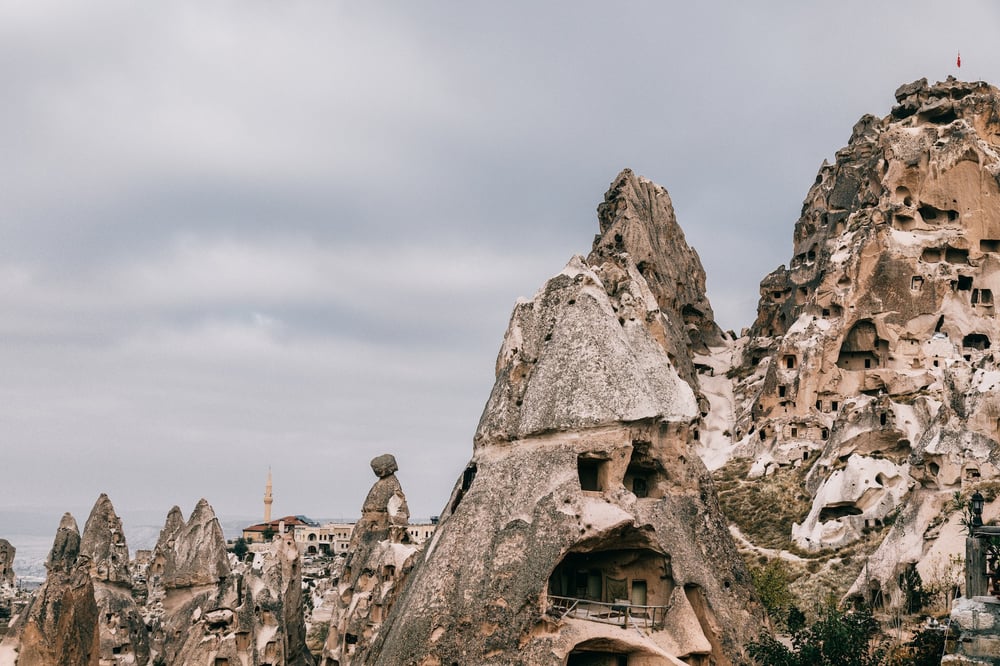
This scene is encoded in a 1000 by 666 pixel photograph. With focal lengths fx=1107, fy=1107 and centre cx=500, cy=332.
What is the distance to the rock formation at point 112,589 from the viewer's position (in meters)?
37.0

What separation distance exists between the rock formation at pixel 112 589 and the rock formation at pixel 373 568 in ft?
23.8

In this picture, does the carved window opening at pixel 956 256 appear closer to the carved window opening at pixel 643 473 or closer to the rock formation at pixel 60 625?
the carved window opening at pixel 643 473

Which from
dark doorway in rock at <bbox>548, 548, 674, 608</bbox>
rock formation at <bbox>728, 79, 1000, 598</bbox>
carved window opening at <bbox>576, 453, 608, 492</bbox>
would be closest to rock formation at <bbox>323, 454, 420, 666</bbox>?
dark doorway in rock at <bbox>548, 548, 674, 608</bbox>

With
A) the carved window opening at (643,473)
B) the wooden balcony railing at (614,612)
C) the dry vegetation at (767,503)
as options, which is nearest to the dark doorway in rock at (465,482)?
the wooden balcony railing at (614,612)

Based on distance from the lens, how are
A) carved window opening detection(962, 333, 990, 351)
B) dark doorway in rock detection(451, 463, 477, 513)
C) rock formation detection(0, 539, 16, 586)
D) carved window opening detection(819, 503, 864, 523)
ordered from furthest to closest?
carved window opening detection(962, 333, 990, 351) < rock formation detection(0, 539, 16, 586) < carved window opening detection(819, 503, 864, 523) < dark doorway in rock detection(451, 463, 477, 513)

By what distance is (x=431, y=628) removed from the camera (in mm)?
19781

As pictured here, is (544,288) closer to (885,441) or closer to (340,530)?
(885,441)

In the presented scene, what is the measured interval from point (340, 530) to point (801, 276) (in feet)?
230

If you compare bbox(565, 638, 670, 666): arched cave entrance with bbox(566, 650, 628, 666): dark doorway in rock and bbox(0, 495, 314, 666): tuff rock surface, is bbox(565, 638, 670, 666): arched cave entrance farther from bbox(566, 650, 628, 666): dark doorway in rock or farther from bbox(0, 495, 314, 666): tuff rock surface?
bbox(0, 495, 314, 666): tuff rock surface

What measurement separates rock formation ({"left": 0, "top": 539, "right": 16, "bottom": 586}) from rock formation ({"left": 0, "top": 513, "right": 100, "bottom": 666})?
29.0 metres

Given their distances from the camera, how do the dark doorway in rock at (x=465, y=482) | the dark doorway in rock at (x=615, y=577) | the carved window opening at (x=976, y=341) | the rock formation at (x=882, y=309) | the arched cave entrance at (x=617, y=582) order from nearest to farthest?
1. the arched cave entrance at (x=617, y=582)
2. the dark doorway in rock at (x=615, y=577)
3. the dark doorway in rock at (x=465, y=482)
4. the rock formation at (x=882, y=309)
5. the carved window opening at (x=976, y=341)

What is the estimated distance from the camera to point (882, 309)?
56.4m

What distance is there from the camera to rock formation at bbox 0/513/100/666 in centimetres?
1984

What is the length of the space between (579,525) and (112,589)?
24.5 meters
